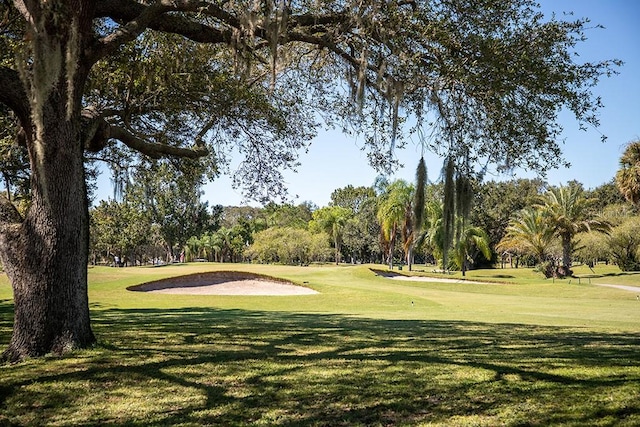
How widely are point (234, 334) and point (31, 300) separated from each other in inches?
141

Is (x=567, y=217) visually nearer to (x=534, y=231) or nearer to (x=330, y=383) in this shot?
(x=534, y=231)

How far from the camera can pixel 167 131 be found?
38.7 feet

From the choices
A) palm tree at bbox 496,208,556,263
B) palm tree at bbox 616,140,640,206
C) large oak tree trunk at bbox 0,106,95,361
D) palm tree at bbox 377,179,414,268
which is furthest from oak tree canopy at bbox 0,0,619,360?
palm tree at bbox 496,208,556,263

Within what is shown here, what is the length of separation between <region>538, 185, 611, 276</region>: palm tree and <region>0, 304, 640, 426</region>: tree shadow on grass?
31.9 metres

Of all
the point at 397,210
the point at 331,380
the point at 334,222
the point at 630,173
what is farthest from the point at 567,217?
the point at 334,222

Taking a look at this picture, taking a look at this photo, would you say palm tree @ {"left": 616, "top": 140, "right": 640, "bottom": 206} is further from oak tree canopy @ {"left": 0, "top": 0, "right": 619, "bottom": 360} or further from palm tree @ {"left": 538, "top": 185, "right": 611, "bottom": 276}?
oak tree canopy @ {"left": 0, "top": 0, "right": 619, "bottom": 360}

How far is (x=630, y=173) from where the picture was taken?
30.9 metres

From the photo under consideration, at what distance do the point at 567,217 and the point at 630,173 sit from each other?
670 centimetres

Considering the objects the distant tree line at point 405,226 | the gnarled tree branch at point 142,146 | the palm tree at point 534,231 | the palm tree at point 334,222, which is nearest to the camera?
the gnarled tree branch at point 142,146

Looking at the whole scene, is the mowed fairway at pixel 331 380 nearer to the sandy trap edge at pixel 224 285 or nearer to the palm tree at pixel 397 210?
the sandy trap edge at pixel 224 285

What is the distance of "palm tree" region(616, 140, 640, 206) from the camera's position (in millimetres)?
30703

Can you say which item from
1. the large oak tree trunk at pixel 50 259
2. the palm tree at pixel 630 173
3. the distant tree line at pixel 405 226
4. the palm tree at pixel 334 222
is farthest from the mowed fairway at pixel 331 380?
the palm tree at pixel 334 222

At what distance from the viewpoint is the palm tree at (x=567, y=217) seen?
121 feet

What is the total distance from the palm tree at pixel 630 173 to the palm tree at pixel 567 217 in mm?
4779
